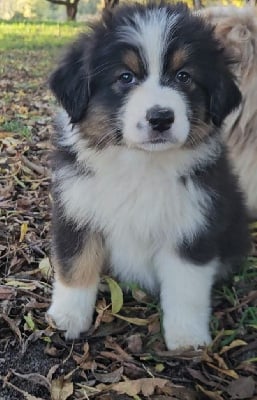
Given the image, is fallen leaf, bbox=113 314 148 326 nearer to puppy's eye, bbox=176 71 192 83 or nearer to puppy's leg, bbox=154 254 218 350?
puppy's leg, bbox=154 254 218 350

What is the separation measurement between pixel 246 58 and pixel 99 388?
2656 mm

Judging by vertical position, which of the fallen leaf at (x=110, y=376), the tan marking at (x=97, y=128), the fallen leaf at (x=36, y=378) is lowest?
the fallen leaf at (x=110, y=376)

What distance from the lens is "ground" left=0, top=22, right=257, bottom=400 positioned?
2.81m

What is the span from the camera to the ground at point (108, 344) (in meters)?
2.81

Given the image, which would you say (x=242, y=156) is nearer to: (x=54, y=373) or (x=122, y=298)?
(x=122, y=298)

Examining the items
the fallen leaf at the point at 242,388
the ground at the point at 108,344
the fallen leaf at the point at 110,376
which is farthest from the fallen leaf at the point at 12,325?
the fallen leaf at the point at 242,388

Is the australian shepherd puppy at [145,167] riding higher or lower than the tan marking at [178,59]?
lower

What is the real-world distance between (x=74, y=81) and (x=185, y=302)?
45.9 inches

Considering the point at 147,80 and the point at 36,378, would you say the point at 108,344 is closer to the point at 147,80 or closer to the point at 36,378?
the point at 36,378

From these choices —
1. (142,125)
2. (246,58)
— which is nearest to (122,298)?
(142,125)

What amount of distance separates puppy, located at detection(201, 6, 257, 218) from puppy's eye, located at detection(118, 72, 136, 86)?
1766mm

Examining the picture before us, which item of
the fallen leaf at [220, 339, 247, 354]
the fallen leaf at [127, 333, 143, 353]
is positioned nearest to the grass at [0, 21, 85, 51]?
the fallen leaf at [127, 333, 143, 353]

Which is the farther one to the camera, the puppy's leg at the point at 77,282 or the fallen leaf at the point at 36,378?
the puppy's leg at the point at 77,282

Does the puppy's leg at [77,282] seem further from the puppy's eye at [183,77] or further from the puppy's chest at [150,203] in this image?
the puppy's eye at [183,77]
